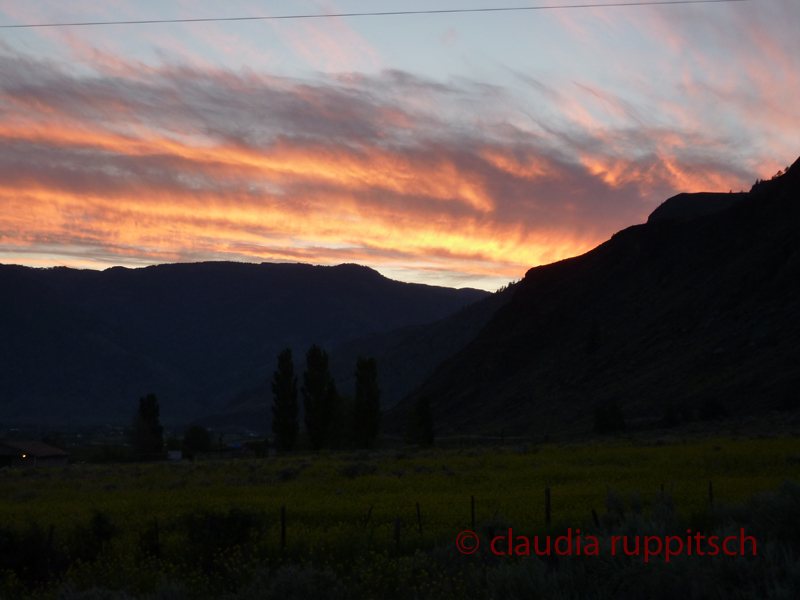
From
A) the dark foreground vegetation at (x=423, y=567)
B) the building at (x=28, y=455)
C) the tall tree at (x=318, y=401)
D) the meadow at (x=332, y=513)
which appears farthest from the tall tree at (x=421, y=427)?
the dark foreground vegetation at (x=423, y=567)

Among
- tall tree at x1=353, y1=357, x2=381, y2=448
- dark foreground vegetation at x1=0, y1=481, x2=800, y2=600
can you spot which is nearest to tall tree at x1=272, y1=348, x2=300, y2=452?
tall tree at x1=353, y1=357, x2=381, y2=448

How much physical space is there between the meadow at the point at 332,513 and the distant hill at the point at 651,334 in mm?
32069

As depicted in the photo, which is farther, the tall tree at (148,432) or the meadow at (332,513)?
the tall tree at (148,432)

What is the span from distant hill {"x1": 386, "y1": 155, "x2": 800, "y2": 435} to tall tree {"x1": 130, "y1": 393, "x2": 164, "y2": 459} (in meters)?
33.4

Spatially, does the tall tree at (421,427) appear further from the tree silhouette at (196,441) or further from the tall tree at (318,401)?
the tree silhouette at (196,441)

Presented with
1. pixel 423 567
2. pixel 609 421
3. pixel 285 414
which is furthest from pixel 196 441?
pixel 423 567

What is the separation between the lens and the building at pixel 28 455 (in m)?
61.8

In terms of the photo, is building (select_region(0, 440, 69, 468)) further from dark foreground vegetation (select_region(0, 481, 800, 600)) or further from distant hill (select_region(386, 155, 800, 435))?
dark foreground vegetation (select_region(0, 481, 800, 600))

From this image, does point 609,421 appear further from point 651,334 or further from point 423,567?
point 423,567

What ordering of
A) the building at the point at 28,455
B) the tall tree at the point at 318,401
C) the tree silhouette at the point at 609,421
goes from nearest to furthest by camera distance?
the tree silhouette at the point at 609,421 → the building at the point at 28,455 → the tall tree at the point at 318,401

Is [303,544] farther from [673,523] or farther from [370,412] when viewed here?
[370,412]

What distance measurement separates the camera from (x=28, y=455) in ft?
206

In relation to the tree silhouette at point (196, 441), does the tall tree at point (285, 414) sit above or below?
above

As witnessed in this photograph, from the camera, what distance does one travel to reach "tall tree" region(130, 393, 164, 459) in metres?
74.0
